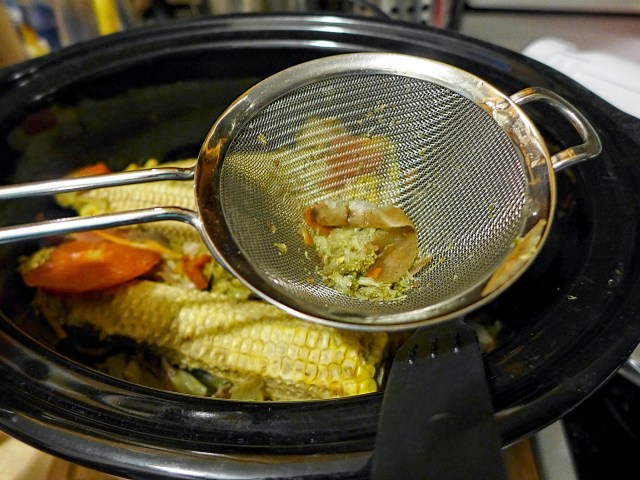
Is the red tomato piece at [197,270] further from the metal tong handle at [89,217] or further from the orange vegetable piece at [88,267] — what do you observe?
the metal tong handle at [89,217]

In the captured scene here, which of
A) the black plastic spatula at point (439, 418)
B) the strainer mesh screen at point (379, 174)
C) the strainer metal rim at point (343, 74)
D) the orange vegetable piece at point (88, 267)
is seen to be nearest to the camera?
the black plastic spatula at point (439, 418)

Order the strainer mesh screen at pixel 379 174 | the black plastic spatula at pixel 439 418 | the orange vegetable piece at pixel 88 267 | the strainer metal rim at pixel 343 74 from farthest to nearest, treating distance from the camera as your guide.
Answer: the orange vegetable piece at pixel 88 267 < the strainer mesh screen at pixel 379 174 < the strainer metal rim at pixel 343 74 < the black plastic spatula at pixel 439 418

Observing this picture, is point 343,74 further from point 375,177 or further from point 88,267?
point 88,267

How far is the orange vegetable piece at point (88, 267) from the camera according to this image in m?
0.71

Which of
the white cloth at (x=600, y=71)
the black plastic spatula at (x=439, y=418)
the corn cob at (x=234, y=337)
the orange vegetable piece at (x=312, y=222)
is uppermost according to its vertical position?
the white cloth at (x=600, y=71)

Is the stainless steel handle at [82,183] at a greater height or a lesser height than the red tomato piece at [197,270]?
lesser

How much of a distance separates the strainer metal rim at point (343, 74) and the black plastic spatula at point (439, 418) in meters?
0.04

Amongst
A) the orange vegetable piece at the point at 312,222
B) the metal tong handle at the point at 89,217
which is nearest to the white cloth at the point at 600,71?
the orange vegetable piece at the point at 312,222

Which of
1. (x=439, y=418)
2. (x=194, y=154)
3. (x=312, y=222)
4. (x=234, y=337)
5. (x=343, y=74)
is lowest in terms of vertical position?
(x=439, y=418)

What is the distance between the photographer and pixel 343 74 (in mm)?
703

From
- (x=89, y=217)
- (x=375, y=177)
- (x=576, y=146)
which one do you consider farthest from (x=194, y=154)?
(x=576, y=146)

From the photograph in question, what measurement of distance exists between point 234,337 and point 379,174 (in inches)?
12.6

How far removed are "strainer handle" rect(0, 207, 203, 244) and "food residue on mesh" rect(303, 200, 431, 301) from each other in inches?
8.8

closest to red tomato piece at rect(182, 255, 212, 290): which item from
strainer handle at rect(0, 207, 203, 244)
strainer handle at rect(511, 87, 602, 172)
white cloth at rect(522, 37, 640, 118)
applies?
strainer handle at rect(0, 207, 203, 244)
